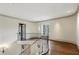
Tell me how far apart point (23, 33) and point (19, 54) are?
1.18ft

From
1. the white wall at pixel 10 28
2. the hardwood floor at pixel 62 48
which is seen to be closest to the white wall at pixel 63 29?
the hardwood floor at pixel 62 48

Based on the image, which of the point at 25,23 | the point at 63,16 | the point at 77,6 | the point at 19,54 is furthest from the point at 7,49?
the point at 77,6

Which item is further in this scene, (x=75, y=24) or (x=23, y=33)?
(x=23, y=33)

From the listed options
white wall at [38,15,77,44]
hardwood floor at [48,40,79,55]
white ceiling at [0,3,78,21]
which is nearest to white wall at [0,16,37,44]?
white ceiling at [0,3,78,21]

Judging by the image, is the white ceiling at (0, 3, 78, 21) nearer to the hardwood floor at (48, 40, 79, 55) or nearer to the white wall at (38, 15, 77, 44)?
the white wall at (38, 15, 77, 44)

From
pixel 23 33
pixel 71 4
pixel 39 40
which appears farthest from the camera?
pixel 39 40

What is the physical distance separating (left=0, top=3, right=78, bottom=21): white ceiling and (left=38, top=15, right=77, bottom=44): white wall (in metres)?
0.10

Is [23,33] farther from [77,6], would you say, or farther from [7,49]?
[77,6]

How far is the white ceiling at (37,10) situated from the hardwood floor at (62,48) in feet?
1.56

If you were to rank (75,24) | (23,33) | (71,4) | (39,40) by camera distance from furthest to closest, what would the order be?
(39,40), (23,33), (75,24), (71,4)

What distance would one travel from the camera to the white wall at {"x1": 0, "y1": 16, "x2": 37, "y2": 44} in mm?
1548

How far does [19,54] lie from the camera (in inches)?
61.2

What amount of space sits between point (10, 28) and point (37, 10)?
535 millimetres

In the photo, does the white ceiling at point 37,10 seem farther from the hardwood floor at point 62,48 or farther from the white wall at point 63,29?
the hardwood floor at point 62,48
